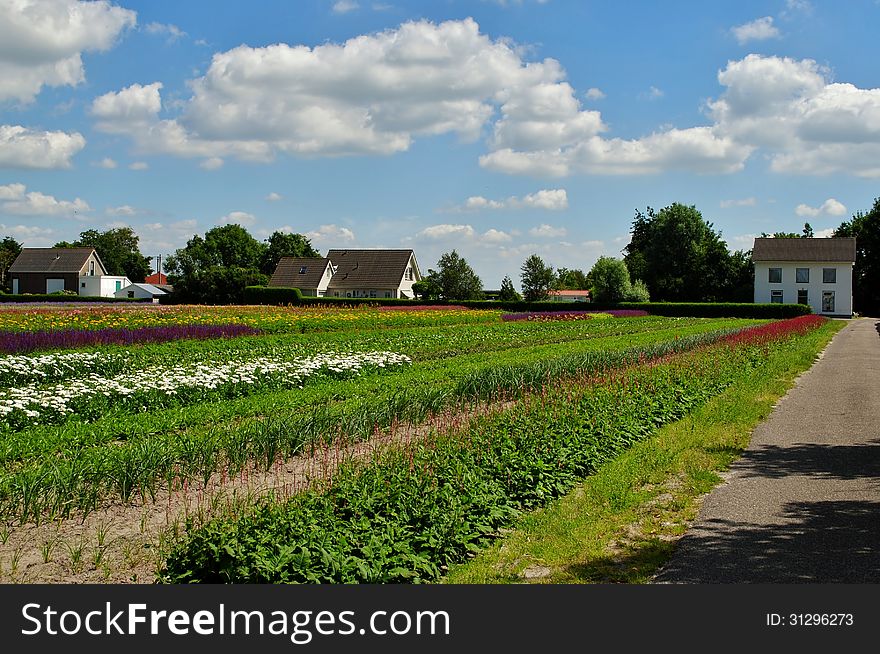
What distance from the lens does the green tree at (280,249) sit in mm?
124625

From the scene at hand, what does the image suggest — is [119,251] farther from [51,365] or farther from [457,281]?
[51,365]

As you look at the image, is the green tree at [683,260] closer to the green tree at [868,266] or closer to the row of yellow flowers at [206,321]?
the green tree at [868,266]

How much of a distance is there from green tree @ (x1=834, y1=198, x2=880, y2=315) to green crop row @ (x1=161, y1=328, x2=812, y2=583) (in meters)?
78.3

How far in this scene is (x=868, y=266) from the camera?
267ft

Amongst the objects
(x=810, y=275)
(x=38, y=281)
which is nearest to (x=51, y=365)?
(x=810, y=275)

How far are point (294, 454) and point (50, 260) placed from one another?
352ft

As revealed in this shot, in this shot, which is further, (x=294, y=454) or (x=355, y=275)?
(x=355, y=275)

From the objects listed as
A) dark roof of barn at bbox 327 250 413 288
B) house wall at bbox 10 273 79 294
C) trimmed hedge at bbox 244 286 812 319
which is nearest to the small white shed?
house wall at bbox 10 273 79 294

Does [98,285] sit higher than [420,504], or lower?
higher

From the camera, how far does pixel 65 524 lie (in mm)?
7121

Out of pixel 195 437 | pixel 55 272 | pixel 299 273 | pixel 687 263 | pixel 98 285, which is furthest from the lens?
pixel 98 285

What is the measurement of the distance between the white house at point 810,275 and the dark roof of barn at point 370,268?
4002 centimetres

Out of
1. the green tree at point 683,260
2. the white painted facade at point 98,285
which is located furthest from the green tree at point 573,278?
the white painted facade at point 98,285

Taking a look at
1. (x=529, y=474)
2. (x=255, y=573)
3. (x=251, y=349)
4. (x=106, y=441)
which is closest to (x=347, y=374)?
(x=251, y=349)
